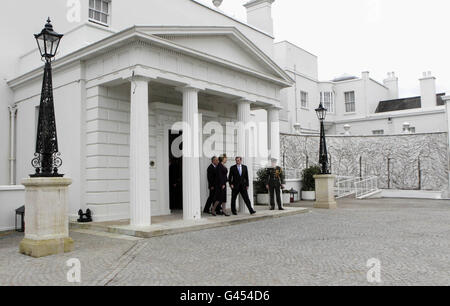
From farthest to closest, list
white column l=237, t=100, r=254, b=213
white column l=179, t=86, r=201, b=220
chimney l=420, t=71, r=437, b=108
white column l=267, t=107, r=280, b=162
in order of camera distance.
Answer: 1. chimney l=420, t=71, r=437, b=108
2. white column l=267, t=107, r=280, b=162
3. white column l=237, t=100, r=254, b=213
4. white column l=179, t=86, r=201, b=220

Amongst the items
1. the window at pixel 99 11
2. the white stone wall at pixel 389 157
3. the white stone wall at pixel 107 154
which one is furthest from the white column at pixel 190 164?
the white stone wall at pixel 389 157

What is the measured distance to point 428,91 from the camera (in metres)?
30.9

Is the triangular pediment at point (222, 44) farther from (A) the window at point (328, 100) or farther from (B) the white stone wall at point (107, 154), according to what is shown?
(A) the window at point (328, 100)

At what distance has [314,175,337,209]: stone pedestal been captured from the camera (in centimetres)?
1543

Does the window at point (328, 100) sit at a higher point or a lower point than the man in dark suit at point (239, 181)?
higher

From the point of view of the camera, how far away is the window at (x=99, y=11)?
1442 centimetres

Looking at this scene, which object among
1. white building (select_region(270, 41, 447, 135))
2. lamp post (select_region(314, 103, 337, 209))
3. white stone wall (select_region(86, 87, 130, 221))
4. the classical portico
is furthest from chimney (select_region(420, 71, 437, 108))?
white stone wall (select_region(86, 87, 130, 221))

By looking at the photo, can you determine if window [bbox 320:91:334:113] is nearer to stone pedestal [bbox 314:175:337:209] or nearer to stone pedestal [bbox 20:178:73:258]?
stone pedestal [bbox 314:175:337:209]

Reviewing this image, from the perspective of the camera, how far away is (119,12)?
15336 mm

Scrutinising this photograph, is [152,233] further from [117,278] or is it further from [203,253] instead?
[117,278]

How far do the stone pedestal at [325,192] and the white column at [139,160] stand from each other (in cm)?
802

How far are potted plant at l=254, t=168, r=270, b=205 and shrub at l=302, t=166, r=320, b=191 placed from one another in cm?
299

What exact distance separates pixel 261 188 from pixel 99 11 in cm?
968
